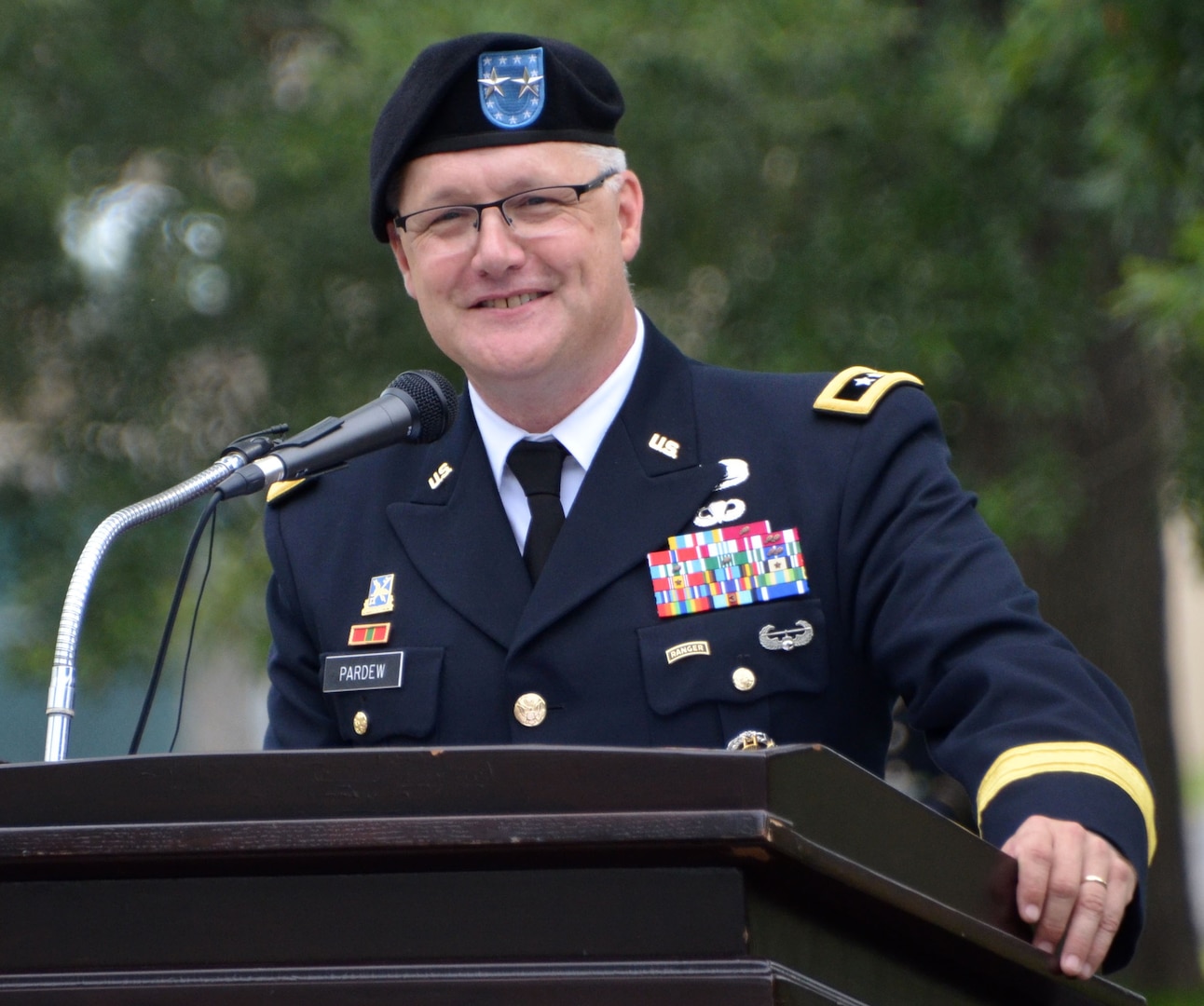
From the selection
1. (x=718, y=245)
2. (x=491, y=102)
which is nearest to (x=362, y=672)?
(x=491, y=102)

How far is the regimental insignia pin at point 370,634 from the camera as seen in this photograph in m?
2.51

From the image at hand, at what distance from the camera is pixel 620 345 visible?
2.69 m

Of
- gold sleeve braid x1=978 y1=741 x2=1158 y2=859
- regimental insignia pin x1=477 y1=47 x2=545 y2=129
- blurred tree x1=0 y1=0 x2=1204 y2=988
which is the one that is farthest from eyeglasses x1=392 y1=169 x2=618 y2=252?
blurred tree x1=0 y1=0 x2=1204 y2=988

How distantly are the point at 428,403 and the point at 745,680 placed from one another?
517mm

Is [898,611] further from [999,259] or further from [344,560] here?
[999,259]

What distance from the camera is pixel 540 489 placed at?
258cm

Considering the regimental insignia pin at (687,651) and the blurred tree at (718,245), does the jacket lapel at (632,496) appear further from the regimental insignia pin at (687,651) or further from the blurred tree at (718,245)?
the blurred tree at (718,245)

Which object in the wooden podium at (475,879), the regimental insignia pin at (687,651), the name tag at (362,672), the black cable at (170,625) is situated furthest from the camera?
the name tag at (362,672)

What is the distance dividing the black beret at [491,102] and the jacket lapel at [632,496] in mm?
372

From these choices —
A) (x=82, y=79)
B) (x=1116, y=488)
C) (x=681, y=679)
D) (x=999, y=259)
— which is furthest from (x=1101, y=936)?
(x=82, y=79)

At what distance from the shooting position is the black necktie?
2.51m

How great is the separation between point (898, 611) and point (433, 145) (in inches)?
36.9

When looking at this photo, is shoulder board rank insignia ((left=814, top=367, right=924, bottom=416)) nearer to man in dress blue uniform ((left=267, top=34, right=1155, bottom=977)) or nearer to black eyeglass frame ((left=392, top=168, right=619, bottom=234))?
man in dress blue uniform ((left=267, top=34, right=1155, bottom=977))

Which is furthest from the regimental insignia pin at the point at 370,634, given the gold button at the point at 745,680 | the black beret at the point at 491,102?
the black beret at the point at 491,102
